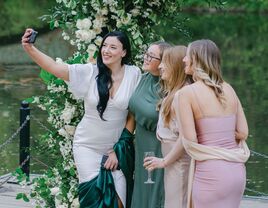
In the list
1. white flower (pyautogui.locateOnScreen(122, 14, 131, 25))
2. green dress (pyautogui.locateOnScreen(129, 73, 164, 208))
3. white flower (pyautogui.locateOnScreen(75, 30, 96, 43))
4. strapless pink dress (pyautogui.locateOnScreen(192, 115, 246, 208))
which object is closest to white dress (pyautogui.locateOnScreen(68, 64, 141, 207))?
green dress (pyautogui.locateOnScreen(129, 73, 164, 208))

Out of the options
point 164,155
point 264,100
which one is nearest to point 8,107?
point 264,100

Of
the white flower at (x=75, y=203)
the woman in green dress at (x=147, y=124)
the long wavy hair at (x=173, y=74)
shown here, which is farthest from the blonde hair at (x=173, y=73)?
the white flower at (x=75, y=203)

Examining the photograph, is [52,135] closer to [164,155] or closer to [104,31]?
[104,31]

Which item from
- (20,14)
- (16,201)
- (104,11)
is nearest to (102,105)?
(104,11)

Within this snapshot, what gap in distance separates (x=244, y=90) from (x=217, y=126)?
1379 centimetres

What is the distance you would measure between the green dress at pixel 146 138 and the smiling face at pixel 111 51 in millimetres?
247

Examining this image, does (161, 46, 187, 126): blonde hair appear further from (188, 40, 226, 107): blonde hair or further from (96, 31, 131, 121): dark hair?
(96, 31, 131, 121): dark hair

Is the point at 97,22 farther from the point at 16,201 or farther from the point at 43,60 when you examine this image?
the point at 16,201

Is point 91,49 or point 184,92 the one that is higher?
point 91,49

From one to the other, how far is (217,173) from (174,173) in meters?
0.50

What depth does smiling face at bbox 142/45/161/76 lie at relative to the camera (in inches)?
219

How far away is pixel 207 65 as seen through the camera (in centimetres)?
488

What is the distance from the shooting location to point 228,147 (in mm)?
4930

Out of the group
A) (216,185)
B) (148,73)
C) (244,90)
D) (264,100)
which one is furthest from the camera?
(244,90)
